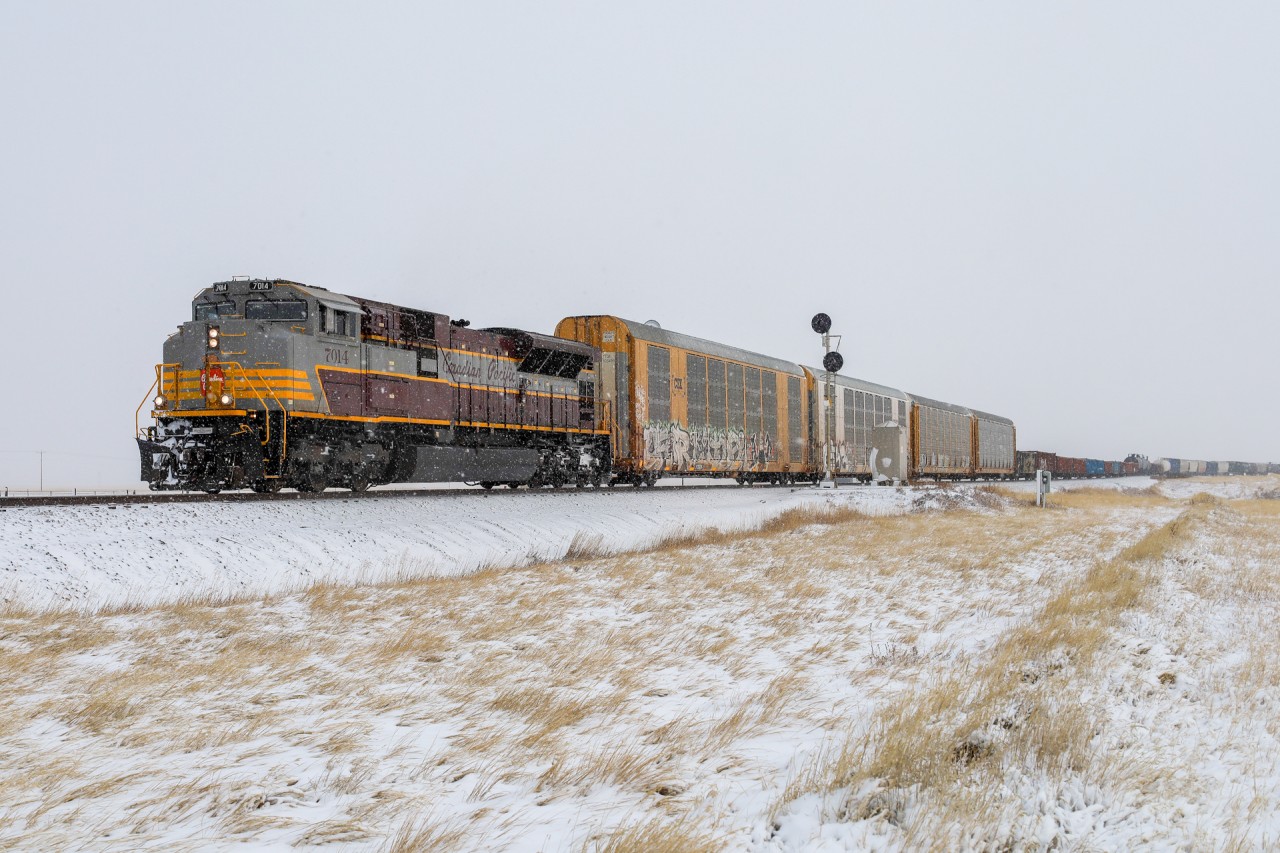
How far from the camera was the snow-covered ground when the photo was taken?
4102mm

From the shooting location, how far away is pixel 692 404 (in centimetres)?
2625

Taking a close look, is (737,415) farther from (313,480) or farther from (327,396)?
(313,480)

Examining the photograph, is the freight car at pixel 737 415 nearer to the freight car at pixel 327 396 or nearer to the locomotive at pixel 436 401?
the locomotive at pixel 436 401

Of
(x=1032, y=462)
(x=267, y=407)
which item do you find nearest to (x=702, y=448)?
(x=267, y=407)

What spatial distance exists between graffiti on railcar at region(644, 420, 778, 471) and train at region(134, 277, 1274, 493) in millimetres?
63

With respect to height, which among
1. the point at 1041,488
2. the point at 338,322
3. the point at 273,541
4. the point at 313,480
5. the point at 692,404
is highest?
the point at 338,322

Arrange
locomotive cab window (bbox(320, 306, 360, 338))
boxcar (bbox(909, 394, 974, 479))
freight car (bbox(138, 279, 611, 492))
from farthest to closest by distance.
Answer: boxcar (bbox(909, 394, 974, 479)), locomotive cab window (bbox(320, 306, 360, 338)), freight car (bbox(138, 279, 611, 492))

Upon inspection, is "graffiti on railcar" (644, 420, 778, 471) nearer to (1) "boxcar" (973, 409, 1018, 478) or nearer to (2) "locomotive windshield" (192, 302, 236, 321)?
(2) "locomotive windshield" (192, 302, 236, 321)

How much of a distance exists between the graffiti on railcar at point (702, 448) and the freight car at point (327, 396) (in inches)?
193

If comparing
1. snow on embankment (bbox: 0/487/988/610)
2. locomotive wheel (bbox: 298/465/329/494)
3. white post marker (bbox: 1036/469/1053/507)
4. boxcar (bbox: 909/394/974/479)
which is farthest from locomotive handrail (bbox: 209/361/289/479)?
boxcar (bbox: 909/394/974/479)

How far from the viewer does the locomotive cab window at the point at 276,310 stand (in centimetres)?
1580

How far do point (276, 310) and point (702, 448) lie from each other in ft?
45.2

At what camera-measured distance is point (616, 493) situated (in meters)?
20.8

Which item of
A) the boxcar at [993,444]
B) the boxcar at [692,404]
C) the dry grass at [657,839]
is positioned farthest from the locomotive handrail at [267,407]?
the boxcar at [993,444]
